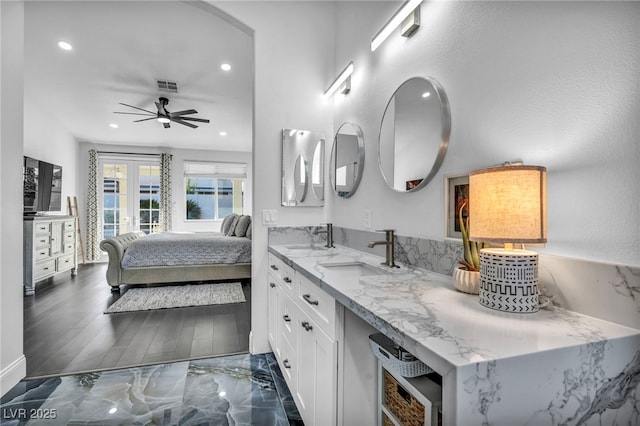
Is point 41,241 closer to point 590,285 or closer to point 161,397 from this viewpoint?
point 161,397

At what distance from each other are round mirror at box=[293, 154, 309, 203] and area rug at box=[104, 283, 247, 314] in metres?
1.98

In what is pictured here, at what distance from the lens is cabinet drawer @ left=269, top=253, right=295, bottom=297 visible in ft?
5.68

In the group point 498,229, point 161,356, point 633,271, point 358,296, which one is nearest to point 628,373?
point 633,271

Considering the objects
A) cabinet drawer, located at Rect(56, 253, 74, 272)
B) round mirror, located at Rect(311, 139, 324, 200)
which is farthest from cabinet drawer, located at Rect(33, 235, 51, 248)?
round mirror, located at Rect(311, 139, 324, 200)

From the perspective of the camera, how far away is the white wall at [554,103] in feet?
2.63

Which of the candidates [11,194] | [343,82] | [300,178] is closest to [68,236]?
[11,194]

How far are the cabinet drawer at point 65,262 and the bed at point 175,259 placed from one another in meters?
1.20

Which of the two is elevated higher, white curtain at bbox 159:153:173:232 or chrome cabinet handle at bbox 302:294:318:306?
white curtain at bbox 159:153:173:232

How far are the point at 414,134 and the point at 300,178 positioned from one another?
115 cm

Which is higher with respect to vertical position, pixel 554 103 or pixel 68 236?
pixel 554 103

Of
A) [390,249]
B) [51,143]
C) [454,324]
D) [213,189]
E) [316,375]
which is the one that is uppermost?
[51,143]

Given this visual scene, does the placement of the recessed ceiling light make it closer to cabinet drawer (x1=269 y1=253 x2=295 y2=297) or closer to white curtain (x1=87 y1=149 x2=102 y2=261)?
cabinet drawer (x1=269 y1=253 x2=295 y2=297)

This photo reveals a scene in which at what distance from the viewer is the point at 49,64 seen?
355 centimetres

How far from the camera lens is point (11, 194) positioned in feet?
6.41
